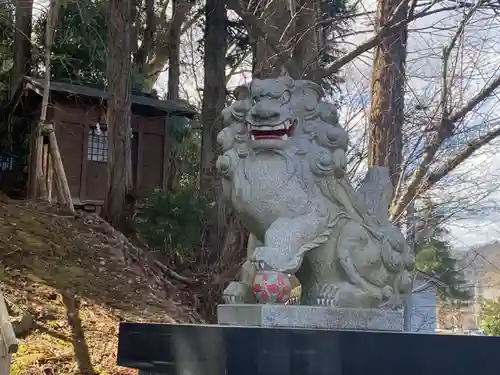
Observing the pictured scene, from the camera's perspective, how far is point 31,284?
6.31m

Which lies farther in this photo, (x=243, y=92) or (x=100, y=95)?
(x=100, y=95)

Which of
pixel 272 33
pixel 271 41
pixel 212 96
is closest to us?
pixel 271 41

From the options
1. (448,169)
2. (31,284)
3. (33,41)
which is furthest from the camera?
(33,41)

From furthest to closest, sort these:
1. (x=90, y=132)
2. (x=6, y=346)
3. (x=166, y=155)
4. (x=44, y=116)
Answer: (x=166, y=155), (x=90, y=132), (x=44, y=116), (x=6, y=346)

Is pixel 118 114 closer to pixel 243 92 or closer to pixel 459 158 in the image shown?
pixel 459 158

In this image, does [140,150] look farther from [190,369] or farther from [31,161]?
[190,369]

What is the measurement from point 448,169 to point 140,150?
7.98m

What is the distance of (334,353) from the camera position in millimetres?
2420

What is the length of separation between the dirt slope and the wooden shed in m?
3.23

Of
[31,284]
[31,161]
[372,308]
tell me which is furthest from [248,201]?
[31,161]

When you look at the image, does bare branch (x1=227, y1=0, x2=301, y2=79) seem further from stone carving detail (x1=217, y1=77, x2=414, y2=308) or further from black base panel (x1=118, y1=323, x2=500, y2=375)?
black base panel (x1=118, y1=323, x2=500, y2=375)

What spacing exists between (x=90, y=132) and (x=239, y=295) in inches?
380

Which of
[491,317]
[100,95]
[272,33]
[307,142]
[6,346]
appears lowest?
[491,317]

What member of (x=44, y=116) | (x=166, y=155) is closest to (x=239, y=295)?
(x=44, y=116)
